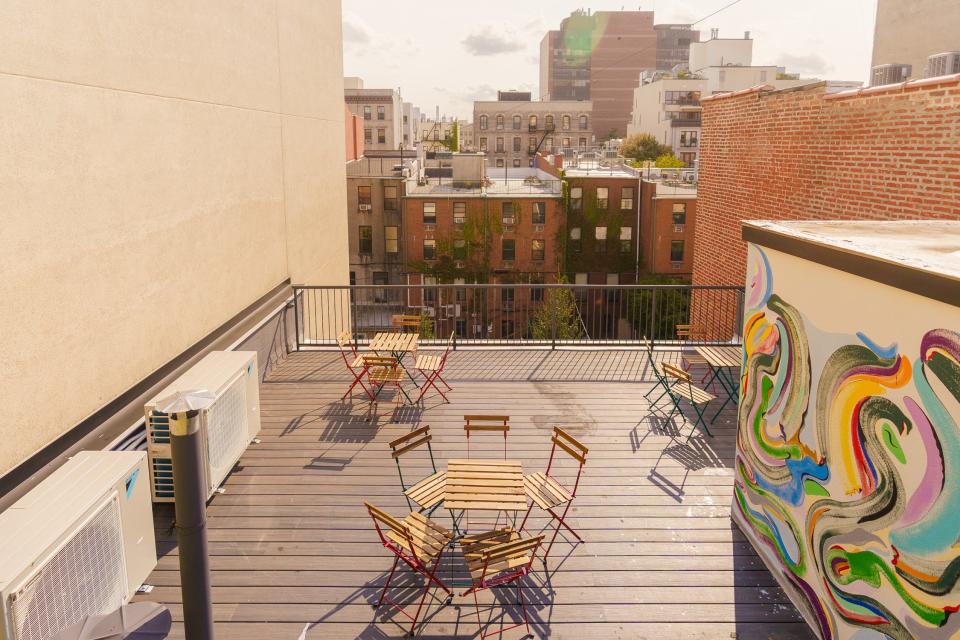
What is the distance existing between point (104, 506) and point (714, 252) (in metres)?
14.3

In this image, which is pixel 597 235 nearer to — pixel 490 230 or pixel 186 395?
pixel 490 230

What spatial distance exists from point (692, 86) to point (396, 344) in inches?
3079

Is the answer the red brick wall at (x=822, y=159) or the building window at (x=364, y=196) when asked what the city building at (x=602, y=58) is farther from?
the red brick wall at (x=822, y=159)

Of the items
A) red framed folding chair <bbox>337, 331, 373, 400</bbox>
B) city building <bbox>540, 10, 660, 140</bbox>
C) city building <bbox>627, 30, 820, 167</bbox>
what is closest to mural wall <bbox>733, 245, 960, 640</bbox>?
red framed folding chair <bbox>337, 331, 373, 400</bbox>

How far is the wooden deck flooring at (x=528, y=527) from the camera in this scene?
5652 millimetres

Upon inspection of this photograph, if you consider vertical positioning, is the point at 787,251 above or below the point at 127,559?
above

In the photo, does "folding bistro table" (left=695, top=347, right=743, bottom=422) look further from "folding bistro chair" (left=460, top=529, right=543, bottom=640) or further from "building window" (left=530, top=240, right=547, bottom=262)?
"building window" (left=530, top=240, right=547, bottom=262)

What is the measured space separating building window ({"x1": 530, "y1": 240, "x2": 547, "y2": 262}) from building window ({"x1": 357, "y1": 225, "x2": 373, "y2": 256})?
12358mm

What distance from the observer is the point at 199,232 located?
897 cm

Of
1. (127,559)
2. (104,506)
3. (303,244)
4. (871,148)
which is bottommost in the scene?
(127,559)

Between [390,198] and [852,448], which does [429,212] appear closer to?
[390,198]

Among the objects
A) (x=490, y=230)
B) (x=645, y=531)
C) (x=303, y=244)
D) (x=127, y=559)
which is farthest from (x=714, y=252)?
(x=490, y=230)

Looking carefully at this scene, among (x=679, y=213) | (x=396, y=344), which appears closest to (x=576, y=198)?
(x=679, y=213)

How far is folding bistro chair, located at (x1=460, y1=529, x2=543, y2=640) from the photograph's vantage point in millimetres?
5344
